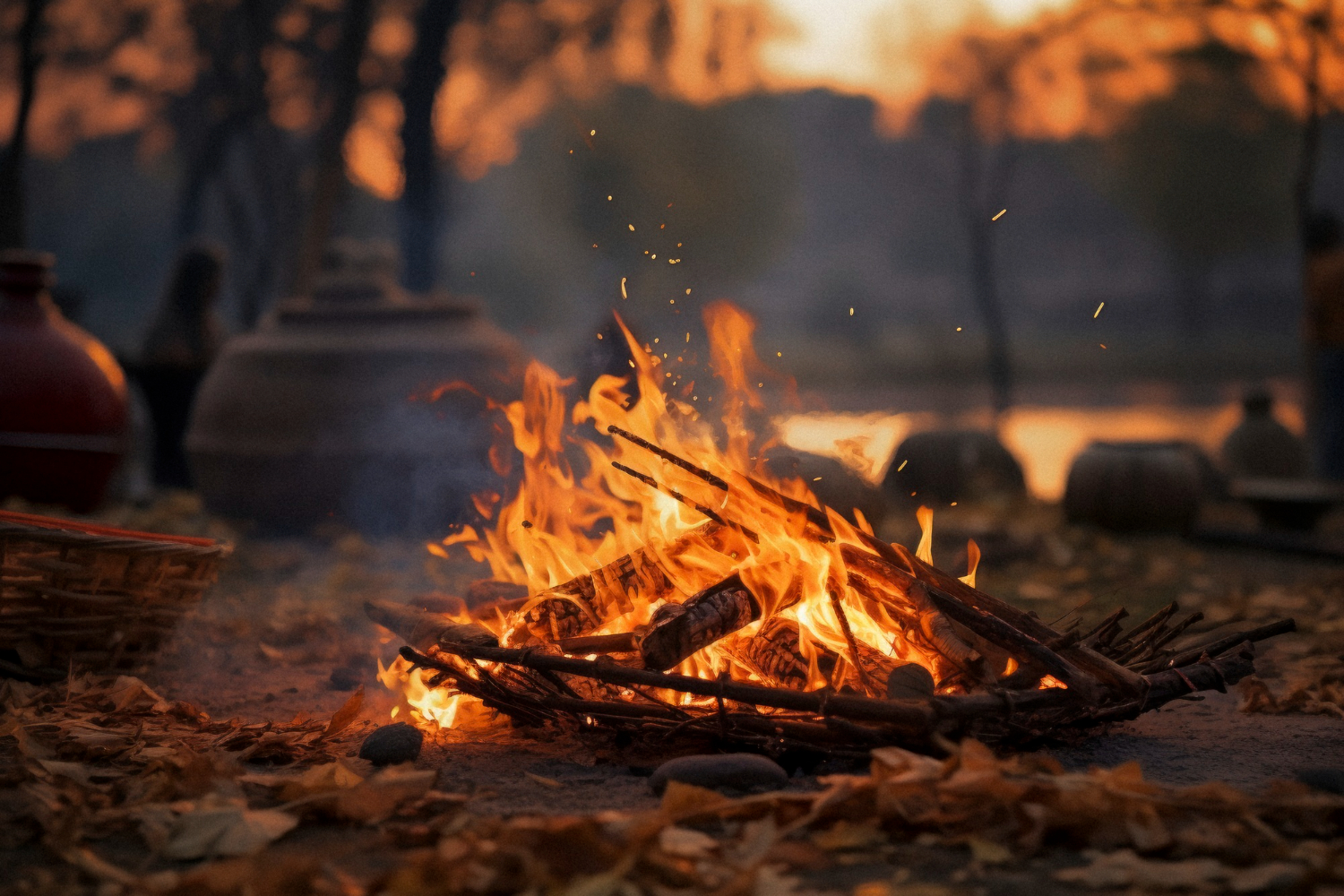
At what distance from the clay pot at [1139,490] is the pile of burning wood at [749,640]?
15.1 ft

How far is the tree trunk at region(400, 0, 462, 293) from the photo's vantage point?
11727 millimetres

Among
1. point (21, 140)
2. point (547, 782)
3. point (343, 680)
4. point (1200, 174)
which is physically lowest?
point (343, 680)

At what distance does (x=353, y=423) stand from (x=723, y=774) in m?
5.17

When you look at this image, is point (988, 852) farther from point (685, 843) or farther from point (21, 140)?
point (21, 140)

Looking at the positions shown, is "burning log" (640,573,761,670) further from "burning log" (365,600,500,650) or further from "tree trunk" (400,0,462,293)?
"tree trunk" (400,0,462,293)

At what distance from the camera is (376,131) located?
725 inches

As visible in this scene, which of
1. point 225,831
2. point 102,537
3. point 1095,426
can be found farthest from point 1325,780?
point 1095,426

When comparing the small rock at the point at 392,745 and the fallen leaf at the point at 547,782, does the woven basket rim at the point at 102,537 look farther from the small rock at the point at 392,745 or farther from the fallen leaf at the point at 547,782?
the fallen leaf at the point at 547,782

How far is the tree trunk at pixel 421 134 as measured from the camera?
38.5 feet

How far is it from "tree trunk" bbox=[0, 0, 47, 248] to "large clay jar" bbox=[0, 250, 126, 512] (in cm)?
395

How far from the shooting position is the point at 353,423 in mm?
7660

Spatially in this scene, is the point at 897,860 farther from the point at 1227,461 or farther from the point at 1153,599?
the point at 1227,461

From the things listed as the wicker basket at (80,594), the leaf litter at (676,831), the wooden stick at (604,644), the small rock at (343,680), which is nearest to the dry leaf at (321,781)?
the leaf litter at (676,831)

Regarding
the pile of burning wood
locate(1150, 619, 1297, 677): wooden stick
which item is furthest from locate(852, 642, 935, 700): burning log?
locate(1150, 619, 1297, 677): wooden stick
